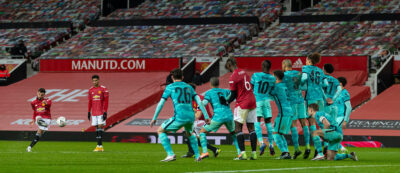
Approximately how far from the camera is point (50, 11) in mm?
47688

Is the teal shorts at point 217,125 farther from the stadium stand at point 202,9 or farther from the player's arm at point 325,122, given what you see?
the stadium stand at point 202,9

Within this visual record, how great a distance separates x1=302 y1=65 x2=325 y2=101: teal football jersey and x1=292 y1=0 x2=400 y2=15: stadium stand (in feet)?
81.4

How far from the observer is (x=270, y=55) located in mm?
35969

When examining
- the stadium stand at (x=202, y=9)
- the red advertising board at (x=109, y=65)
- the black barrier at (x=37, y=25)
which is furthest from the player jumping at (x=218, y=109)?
the black barrier at (x=37, y=25)

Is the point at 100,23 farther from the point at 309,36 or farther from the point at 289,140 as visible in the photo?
the point at 289,140

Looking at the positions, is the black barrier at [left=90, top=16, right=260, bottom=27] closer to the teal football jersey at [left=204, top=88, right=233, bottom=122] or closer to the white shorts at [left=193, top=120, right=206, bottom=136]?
the white shorts at [left=193, top=120, right=206, bottom=136]

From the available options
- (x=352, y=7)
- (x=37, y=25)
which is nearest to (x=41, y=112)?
(x=352, y=7)

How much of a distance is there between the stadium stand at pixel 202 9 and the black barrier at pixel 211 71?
6029 millimetres

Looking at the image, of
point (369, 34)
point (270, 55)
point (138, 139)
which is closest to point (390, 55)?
point (369, 34)

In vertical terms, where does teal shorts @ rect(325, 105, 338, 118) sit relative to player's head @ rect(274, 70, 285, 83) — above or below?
below

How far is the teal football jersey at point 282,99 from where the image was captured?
15297mm

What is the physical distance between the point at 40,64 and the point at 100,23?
5.92m

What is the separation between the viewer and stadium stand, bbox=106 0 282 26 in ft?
139

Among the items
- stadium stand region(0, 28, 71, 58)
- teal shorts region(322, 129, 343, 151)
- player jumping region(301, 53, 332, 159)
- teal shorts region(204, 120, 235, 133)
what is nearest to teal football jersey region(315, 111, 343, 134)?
teal shorts region(322, 129, 343, 151)
